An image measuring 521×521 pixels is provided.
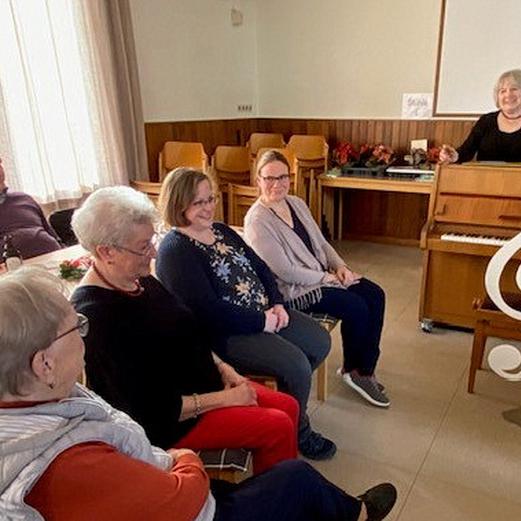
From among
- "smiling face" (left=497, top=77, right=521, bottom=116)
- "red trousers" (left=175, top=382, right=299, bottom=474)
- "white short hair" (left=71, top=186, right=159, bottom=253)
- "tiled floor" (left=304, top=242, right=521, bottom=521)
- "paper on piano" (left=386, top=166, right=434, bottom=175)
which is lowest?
"tiled floor" (left=304, top=242, right=521, bottom=521)

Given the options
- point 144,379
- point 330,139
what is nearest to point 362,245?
point 330,139

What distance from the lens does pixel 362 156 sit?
4.60 metres

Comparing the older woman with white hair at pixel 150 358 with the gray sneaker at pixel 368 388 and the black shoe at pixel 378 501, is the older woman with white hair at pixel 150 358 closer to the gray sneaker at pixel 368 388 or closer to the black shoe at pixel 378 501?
the black shoe at pixel 378 501

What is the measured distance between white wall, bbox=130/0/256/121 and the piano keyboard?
2.84 metres

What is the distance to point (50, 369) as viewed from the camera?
832mm

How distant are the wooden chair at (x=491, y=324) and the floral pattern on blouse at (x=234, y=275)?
3.31ft

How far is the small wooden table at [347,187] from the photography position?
4082 mm

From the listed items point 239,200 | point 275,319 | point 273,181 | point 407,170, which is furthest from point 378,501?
point 407,170

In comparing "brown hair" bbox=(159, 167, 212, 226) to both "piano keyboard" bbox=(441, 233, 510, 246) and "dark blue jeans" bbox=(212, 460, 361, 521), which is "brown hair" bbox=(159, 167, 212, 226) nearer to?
"dark blue jeans" bbox=(212, 460, 361, 521)

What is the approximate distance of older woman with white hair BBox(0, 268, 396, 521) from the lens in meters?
0.75

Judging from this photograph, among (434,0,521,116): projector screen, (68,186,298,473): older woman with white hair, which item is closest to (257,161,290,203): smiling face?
(68,186,298,473): older woman with white hair

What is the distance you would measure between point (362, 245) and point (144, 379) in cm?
387

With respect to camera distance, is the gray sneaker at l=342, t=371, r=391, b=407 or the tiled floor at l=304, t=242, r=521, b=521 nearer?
the tiled floor at l=304, t=242, r=521, b=521

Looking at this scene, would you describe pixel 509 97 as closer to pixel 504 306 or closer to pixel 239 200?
pixel 504 306
